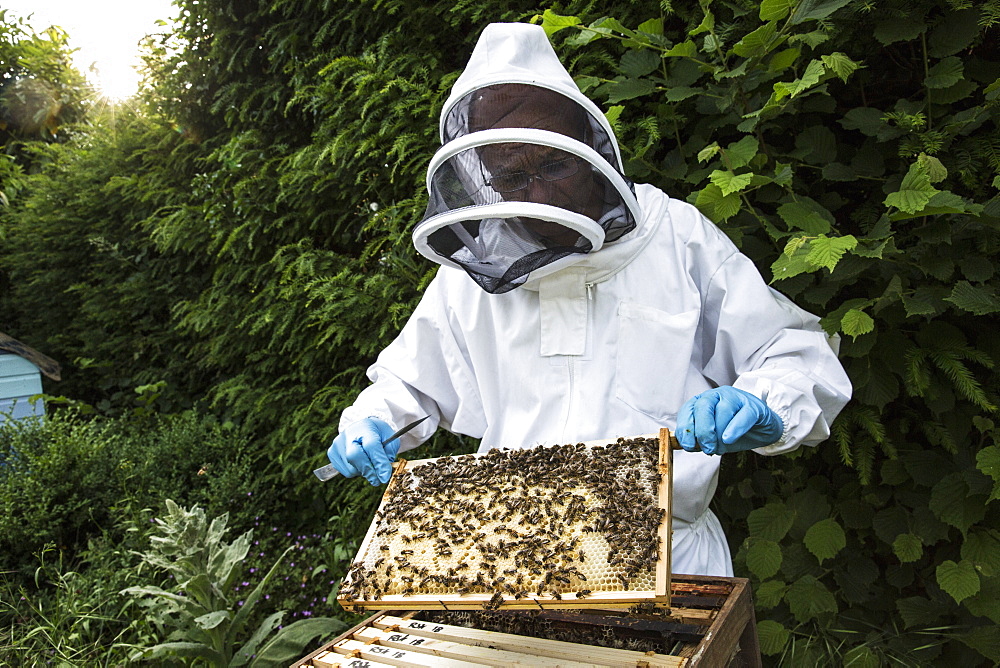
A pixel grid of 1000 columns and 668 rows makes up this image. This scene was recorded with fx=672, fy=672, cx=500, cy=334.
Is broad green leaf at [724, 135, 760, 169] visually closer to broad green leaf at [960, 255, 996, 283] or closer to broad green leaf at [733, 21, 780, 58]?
broad green leaf at [733, 21, 780, 58]

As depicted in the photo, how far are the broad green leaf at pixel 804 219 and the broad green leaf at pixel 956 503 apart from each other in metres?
1.00

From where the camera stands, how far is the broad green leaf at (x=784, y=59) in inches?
88.0

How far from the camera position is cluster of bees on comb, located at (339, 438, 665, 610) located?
148cm

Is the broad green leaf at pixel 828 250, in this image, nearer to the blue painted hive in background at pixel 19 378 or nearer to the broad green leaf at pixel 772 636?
the broad green leaf at pixel 772 636

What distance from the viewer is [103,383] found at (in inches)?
277

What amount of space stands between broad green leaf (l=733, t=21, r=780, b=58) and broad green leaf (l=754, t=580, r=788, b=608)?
1.94 m

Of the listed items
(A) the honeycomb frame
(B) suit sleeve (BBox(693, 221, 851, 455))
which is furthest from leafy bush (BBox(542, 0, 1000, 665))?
(A) the honeycomb frame

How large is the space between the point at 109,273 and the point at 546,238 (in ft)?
21.8

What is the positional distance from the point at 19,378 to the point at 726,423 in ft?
21.5

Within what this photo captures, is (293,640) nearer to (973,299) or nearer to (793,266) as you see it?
(793,266)

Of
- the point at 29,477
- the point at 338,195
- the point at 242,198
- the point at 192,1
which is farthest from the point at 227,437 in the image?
the point at 192,1

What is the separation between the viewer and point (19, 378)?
6.03 metres

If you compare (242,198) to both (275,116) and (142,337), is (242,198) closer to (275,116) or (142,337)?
(275,116)

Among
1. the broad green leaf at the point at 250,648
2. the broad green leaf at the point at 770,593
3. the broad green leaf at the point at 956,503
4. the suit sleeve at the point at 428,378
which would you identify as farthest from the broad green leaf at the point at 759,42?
the broad green leaf at the point at 250,648
